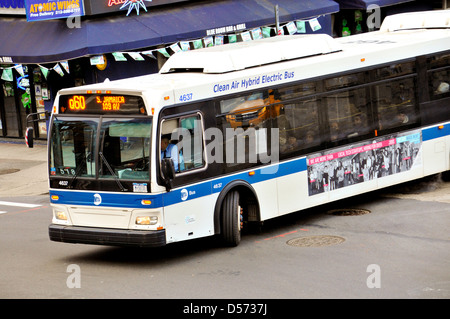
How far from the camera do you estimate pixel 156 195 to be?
11.3 metres

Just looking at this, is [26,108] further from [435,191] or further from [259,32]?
[435,191]

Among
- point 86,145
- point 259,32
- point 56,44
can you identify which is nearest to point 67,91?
point 86,145

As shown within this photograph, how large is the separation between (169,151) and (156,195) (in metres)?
0.69

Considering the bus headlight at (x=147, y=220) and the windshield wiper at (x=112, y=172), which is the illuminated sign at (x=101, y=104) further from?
the bus headlight at (x=147, y=220)

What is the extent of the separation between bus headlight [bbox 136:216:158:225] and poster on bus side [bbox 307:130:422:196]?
3270mm

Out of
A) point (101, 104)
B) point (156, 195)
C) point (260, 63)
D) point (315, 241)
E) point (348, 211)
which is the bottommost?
point (348, 211)

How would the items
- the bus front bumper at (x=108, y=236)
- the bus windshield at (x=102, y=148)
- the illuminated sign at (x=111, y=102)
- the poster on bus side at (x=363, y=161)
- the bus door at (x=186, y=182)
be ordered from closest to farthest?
the bus front bumper at (x=108, y=236), the bus windshield at (x=102, y=148), the bus door at (x=186, y=182), the illuminated sign at (x=111, y=102), the poster on bus side at (x=363, y=161)

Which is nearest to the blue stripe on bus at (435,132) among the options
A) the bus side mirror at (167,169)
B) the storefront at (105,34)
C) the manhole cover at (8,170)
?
the bus side mirror at (167,169)

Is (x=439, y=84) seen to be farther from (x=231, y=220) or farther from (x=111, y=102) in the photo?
(x=111, y=102)

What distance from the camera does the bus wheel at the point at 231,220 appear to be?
12.4 m

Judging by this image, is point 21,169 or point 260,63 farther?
point 21,169

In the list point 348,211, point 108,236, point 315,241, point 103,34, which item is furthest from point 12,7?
point 315,241

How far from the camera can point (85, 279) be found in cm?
1110

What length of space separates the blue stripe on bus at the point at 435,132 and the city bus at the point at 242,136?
0.03 metres
